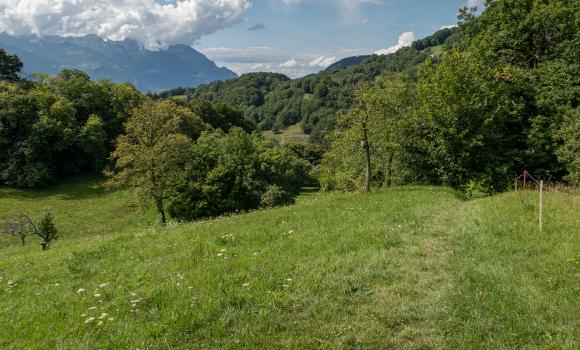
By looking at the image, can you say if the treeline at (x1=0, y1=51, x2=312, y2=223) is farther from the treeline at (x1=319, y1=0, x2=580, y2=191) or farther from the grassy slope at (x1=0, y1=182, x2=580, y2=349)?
the grassy slope at (x1=0, y1=182, x2=580, y2=349)

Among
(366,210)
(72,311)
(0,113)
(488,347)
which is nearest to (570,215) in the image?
(366,210)

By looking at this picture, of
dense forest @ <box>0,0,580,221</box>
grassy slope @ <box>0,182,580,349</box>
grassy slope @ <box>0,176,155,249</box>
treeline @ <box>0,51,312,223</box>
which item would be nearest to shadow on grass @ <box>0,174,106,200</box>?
grassy slope @ <box>0,176,155,249</box>

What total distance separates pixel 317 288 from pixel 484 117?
25467 millimetres

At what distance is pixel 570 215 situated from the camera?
13.3 m

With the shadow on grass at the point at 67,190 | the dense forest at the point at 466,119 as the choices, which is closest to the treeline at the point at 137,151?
the dense forest at the point at 466,119

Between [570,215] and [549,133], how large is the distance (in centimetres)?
1935

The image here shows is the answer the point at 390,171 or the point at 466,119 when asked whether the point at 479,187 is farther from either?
the point at 390,171

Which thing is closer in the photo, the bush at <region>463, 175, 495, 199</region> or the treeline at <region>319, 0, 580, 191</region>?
the bush at <region>463, 175, 495, 199</region>

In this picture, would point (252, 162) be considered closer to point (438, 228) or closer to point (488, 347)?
point (438, 228)

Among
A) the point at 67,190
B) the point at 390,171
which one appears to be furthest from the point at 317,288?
the point at 67,190

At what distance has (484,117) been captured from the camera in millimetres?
28562

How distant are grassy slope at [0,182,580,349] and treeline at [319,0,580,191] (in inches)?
568

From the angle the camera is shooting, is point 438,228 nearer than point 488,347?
No

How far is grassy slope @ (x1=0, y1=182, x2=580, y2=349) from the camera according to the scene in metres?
6.65
